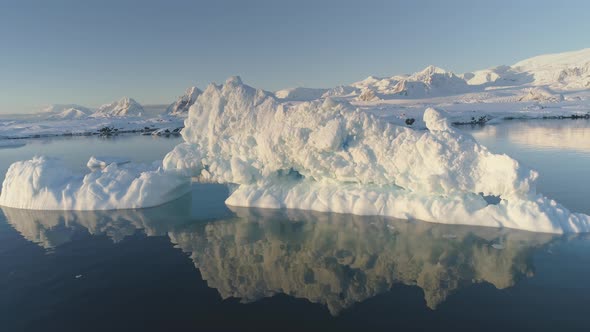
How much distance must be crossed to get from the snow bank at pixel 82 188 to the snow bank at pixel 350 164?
1.77 meters

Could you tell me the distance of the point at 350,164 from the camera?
2075 cm

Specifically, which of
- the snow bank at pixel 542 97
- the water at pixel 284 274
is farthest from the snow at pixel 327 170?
the snow bank at pixel 542 97

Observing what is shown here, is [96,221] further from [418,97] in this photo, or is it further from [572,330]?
[418,97]

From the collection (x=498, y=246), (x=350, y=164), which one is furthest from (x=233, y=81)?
(x=498, y=246)

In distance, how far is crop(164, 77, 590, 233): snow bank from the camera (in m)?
17.3

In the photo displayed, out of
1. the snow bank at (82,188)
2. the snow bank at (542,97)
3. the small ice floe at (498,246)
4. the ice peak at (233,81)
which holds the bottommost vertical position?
the small ice floe at (498,246)

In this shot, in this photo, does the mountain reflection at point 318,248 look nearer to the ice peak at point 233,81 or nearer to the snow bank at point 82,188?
the snow bank at point 82,188

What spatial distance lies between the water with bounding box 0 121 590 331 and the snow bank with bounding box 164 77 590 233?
1136mm

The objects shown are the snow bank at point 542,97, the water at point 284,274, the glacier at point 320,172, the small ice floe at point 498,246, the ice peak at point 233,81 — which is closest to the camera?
the water at point 284,274

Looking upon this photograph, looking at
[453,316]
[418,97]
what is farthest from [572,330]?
[418,97]

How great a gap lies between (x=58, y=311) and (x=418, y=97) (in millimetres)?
195058

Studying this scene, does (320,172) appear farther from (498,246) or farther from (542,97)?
(542,97)

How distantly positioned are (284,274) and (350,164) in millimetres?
8632

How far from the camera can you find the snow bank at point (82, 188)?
22875 mm
